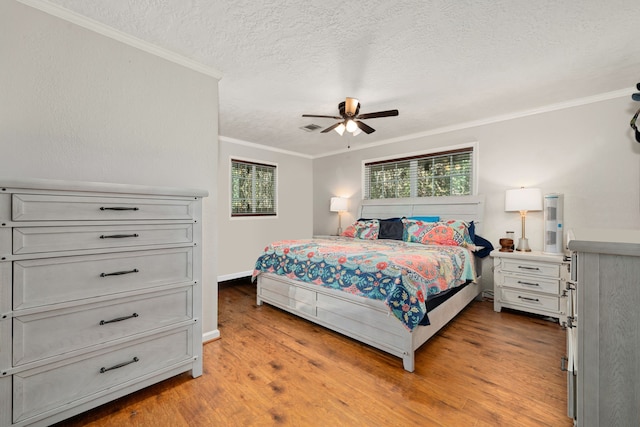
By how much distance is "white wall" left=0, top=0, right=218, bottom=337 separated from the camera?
1.65 metres

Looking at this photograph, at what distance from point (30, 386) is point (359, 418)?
166 centimetres

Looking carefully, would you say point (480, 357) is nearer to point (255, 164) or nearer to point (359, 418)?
point (359, 418)

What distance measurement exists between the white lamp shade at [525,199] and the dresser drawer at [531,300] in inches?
37.5

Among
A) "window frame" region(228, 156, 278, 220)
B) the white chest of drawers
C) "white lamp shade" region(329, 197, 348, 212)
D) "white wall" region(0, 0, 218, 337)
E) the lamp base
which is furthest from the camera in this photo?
"white lamp shade" region(329, 197, 348, 212)

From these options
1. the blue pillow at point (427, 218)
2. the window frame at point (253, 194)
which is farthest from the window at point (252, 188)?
the blue pillow at point (427, 218)

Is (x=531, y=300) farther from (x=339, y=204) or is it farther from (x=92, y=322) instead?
(x=92, y=322)

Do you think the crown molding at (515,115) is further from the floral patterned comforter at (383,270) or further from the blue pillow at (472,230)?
the floral patterned comforter at (383,270)

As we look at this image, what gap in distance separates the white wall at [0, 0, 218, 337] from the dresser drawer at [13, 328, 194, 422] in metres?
0.72

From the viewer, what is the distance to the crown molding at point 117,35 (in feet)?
5.62

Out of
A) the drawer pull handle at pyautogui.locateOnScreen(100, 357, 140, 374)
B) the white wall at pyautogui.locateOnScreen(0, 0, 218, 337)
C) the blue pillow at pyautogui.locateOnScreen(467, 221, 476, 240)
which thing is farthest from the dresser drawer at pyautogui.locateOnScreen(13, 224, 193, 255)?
the blue pillow at pyautogui.locateOnScreen(467, 221, 476, 240)

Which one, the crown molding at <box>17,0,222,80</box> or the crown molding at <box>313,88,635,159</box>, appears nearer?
the crown molding at <box>17,0,222,80</box>

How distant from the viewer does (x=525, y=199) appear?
3148mm

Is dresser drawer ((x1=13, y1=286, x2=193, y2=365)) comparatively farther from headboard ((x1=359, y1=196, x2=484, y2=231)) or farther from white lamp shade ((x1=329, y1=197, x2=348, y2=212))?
white lamp shade ((x1=329, y1=197, x2=348, y2=212))

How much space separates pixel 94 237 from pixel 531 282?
3.85 m
